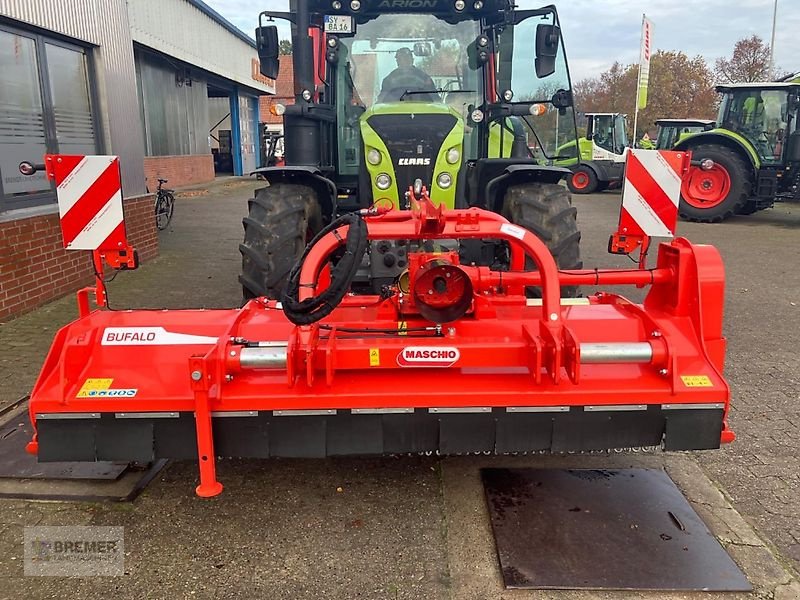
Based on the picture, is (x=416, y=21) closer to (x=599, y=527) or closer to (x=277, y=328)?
(x=277, y=328)

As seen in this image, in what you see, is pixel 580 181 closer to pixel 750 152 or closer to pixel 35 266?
pixel 750 152

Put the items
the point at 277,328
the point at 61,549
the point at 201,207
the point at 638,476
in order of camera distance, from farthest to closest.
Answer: the point at 201,207 → the point at 638,476 → the point at 277,328 → the point at 61,549

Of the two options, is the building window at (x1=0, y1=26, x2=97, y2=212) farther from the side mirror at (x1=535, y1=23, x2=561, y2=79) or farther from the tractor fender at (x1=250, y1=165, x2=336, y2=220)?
the side mirror at (x1=535, y1=23, x2=561, y2=79)

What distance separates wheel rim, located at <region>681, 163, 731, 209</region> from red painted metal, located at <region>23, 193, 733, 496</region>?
11.3 m

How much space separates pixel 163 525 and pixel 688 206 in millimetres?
12982

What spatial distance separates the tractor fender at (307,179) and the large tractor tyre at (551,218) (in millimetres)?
1317

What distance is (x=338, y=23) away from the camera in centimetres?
495

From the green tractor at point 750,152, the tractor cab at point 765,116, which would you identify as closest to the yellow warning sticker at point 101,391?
the green tractor at point 750,152

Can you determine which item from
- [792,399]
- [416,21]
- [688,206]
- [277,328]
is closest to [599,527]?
[277,328]

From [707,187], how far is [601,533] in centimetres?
1233

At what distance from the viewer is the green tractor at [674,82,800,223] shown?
1263 centimetres

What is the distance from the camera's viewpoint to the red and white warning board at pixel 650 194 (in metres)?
3.56

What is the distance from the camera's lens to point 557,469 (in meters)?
3.29

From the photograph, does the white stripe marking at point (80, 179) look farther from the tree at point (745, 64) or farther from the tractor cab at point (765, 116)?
the tree at point (745, 64)
